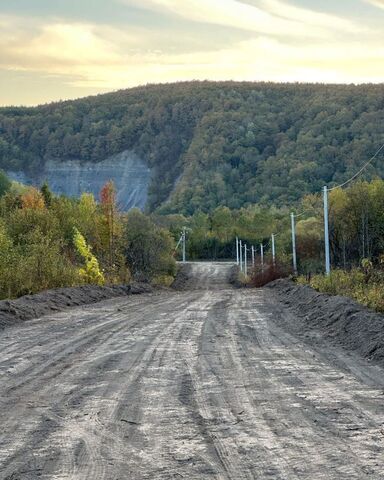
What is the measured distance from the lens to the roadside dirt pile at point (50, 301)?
22.8 m

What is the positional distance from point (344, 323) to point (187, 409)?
9.44 m

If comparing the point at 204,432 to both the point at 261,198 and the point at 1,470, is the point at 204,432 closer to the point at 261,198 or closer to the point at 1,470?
the point at 1,470

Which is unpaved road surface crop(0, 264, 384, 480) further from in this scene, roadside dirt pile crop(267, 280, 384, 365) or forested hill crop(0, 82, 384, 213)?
forested hill crop(0, 82, 384, 213)

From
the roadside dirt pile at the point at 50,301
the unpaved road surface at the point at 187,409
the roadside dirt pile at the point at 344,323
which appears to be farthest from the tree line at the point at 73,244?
the unpaved road surface at the point at 187,409

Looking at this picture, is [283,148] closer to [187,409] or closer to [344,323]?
[344,323]

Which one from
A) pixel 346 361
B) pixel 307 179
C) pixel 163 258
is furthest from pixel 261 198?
pixel 346 361

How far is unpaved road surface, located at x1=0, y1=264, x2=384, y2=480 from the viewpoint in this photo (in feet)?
22.8

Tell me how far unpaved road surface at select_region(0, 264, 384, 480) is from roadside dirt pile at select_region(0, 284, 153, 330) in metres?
5.25

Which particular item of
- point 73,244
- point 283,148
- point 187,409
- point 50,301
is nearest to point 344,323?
point 187,409

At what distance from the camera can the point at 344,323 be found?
18.1 metres

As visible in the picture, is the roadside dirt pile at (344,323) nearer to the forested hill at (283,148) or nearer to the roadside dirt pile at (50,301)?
the roadside dirt pile at (50,301)

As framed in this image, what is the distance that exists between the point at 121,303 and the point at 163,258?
160ft

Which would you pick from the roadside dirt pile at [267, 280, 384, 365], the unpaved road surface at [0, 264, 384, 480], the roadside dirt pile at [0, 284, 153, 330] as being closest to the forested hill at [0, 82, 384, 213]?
the roadside dirt pile at [0, 284, 153, 330]

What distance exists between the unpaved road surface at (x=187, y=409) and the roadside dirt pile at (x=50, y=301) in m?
5.25
